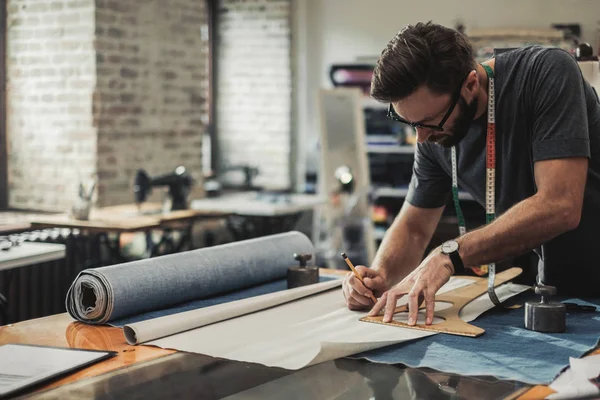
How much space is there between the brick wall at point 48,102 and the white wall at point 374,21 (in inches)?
108

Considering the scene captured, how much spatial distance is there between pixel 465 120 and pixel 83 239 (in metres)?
3.42

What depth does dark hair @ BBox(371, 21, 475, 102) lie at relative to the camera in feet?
6.64

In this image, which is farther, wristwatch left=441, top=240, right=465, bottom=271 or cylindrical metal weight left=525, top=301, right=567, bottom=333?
wristwatch left=441, top=240, right=465, bottom=271

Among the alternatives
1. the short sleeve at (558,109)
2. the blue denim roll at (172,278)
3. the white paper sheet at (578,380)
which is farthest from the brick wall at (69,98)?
the white paper sheet at (578,380)

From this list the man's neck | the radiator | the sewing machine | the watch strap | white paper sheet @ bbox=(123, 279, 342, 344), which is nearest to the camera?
white paper sheet @ bbox=(123, 279, 342, 344)

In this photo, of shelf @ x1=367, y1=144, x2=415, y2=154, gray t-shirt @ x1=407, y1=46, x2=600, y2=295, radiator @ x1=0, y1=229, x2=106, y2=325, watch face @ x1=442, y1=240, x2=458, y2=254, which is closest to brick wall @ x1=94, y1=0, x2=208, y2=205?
radiator @ x1=0, y1=229, x2=106, y2=325

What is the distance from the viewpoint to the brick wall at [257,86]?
7988 millimetres

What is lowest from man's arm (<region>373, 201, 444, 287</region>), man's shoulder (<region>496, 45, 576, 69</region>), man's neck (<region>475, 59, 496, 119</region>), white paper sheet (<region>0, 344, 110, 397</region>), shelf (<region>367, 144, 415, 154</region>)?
white paper sheet (<region>0, 344, 110, 397</region>)

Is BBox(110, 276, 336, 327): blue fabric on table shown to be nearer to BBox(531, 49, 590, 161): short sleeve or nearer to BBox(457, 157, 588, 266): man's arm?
BBox(457, 157, 588, 266): man's arm

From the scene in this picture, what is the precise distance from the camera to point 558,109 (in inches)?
82.3

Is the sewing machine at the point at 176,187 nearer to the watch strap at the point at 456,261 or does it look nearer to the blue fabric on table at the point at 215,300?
the blue fabric on table at the point at 215,300

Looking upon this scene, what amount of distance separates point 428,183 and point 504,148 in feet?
1.12

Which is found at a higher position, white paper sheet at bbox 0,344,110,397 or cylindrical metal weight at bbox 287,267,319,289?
cylindrical metal weight at bbox 287,267,319,289

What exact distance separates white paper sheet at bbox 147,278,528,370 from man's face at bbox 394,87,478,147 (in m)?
0.46
